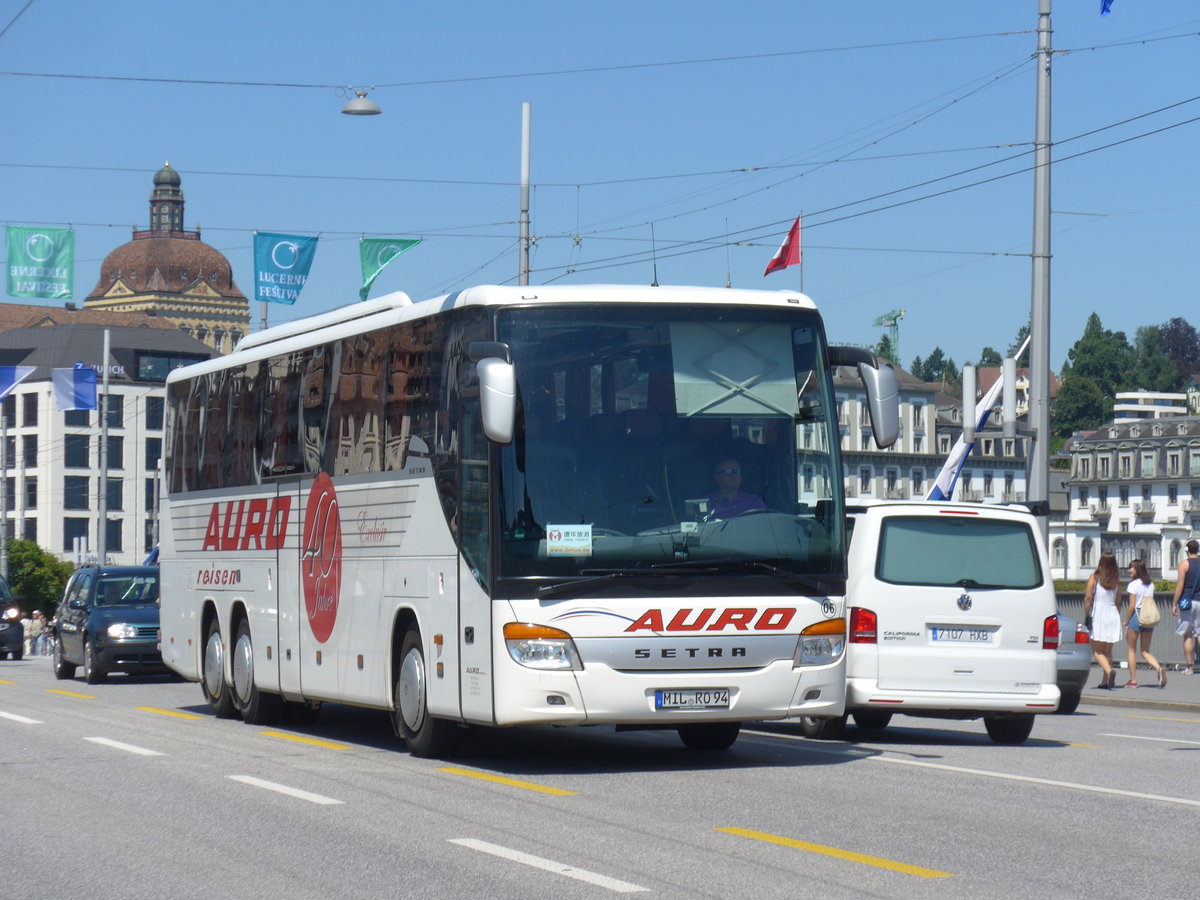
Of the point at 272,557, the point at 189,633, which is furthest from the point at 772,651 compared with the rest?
the point at 189,633

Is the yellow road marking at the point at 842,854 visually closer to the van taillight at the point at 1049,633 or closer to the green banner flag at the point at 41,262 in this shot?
the van taillight at the point at 1049,633

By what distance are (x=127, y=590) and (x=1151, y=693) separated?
1481cm

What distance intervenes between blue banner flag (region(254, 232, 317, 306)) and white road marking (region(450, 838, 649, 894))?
86.6ft

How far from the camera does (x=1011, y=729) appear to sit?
16.5 m

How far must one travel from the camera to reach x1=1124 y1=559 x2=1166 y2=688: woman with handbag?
26766 mm

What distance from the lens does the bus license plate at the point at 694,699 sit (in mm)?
13297

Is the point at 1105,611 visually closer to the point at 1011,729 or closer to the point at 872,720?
the point at 872,720

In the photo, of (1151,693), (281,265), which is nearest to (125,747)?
(1151,693)

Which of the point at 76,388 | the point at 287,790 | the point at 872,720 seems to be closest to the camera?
the point at 287,790

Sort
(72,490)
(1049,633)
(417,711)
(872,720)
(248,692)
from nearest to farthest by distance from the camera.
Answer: (417,711) < (1049,633) < (872,720) < (248,692) < (72,490)

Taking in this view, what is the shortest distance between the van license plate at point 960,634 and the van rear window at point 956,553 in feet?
1.13

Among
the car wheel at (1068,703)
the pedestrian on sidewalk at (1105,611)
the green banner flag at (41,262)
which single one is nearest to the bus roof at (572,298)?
the car wheel at (1068,703)

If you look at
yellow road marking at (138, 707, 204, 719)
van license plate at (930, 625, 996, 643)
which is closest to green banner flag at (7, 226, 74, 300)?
yellow road marking at (138, 707, 204, 719)

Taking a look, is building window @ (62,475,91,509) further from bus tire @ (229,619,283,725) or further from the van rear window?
the van rear window
